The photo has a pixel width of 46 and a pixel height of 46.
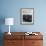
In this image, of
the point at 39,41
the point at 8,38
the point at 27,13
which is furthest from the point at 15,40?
the point at 27,13

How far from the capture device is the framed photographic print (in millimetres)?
4500

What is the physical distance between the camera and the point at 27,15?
4523 mm

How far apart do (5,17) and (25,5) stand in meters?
0.82

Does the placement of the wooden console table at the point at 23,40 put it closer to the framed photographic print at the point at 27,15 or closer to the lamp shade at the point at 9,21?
the lamp shade at the point at 9,21

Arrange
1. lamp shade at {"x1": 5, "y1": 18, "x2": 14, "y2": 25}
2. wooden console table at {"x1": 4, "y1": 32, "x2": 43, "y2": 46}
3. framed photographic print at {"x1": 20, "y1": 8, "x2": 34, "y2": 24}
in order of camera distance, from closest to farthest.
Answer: wooden console table at {"x1": 4, "y1": 32, "x2": 43, "y2": 46} → lamp shade at {"x1": 5, "y1": 18, "x2": 14, "y2": 25} → framed photographic print at {"x1": 20, "y1": 8, "x2": 34, "y2": 24}

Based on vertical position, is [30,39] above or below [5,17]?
below

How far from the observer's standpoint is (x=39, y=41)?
397cm

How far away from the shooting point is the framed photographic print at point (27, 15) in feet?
14.8

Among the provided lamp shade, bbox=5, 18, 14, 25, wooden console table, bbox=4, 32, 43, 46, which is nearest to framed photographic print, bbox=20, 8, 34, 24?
lamp shade, bbox=5, 18, 14, 25

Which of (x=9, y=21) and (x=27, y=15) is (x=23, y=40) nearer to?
(x=9, y=21)

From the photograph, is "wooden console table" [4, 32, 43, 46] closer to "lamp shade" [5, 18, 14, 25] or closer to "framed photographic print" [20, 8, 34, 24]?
"lamp shade" [5, 18, 14, 25]

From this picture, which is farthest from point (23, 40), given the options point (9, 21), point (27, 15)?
point (27, 15)

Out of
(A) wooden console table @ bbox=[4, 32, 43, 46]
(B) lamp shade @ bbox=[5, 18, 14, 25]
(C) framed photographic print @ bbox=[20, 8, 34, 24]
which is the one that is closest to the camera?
(A) wooden console table @ bbox=[4, 32, 43, 46]

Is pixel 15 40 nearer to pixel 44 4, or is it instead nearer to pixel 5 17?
Answer: pixel 5 17
